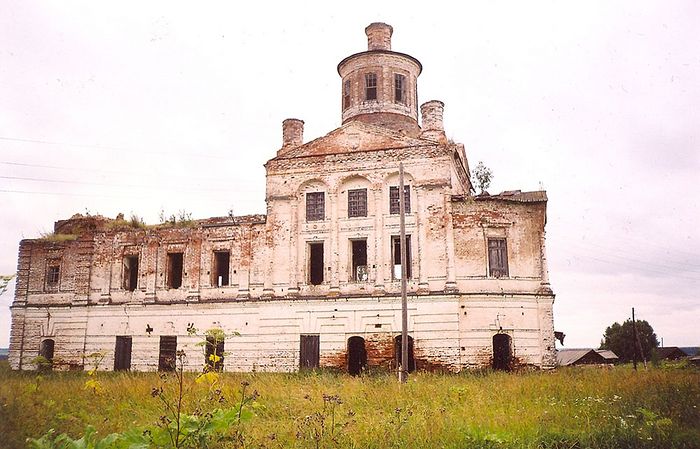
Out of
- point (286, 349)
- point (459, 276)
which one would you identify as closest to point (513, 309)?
point (459, 276)

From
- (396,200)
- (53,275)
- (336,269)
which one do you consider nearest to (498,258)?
(396,200)

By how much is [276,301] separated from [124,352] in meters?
7.26

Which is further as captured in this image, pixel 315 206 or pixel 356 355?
pixel 315 206

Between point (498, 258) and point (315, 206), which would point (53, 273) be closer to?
point (315, 206)

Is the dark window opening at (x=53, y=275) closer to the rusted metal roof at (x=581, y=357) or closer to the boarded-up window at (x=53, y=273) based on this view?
the boarded-up window at (x=53, y=273)

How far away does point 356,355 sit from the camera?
70.3 feet

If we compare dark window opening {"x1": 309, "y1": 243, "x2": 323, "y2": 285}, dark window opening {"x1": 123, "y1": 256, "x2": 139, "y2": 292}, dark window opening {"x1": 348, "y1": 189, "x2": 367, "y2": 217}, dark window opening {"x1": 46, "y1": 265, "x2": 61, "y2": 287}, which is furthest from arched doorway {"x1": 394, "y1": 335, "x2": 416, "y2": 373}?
dark window opening {"x1": 46, "y1": 265, "x2": 61, "y2": 287}

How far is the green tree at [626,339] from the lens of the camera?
171 ft

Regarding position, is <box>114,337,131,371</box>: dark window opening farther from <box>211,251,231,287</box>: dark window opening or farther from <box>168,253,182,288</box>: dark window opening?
<box>211,251,231,287</box>: dark window opening

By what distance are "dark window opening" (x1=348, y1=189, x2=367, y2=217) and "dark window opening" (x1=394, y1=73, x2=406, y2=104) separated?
515cm

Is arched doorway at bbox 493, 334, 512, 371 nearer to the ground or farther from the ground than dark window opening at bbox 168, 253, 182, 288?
nearer to the ground

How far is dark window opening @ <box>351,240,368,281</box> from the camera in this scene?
22828mm

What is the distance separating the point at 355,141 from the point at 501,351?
9.75 m

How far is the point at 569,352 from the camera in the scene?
43.9 meters
